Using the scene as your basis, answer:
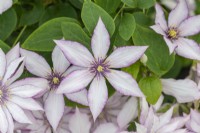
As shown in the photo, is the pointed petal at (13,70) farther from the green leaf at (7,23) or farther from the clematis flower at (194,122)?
the clematis flower at (194,122)

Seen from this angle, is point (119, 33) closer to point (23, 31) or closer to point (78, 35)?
point (78, 35)

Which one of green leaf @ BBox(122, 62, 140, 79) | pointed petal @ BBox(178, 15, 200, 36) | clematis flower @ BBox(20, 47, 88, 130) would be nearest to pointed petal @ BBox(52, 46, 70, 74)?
clematis flower @ BBox(20, 47, 88, 130)

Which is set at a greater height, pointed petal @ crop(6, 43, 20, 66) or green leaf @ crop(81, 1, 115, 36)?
green leaf @ crop(81, 1, 115, 36)

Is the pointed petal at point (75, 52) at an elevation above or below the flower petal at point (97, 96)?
above

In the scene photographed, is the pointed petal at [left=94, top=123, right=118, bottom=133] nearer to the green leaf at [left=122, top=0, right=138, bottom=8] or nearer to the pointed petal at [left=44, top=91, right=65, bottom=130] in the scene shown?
the pointed petal at [left=44, top=91, right=65, bottom=130]

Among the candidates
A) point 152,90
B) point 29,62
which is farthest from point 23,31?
point 152,90

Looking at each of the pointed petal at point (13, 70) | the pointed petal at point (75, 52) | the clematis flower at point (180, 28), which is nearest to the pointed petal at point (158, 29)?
the clematis flower at point (180, 28)

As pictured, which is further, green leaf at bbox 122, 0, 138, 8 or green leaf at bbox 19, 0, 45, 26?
green leaf at bbox 19, 0, 45, 26
